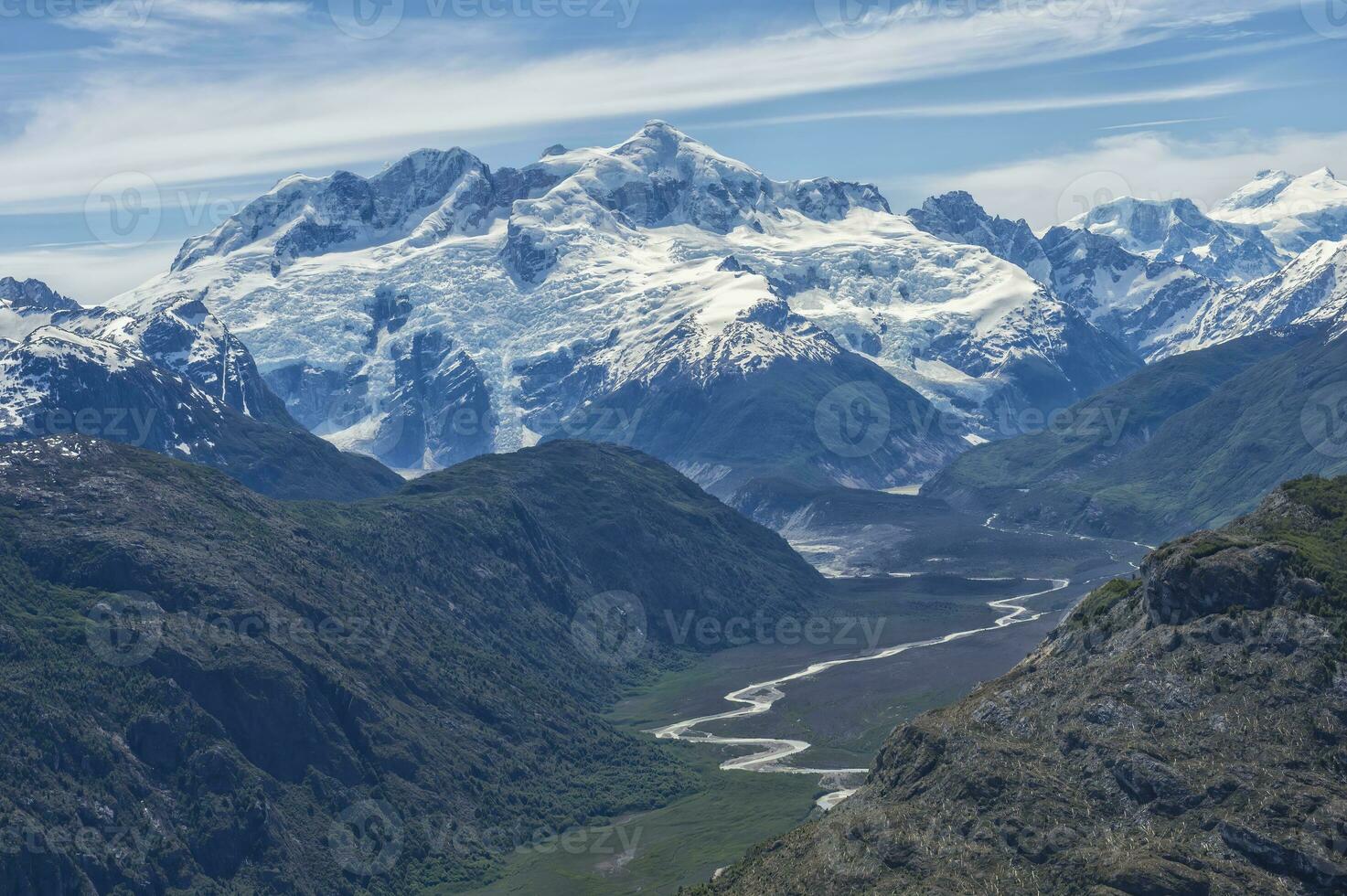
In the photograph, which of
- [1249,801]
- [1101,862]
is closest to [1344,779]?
[1249,801]

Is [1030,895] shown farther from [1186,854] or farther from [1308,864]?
[1308,864]

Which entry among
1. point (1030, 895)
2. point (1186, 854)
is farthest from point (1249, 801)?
point (1030, 895)

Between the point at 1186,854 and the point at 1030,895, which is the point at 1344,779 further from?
the point at 1030,895

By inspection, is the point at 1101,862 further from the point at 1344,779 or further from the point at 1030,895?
the point at 1344,779

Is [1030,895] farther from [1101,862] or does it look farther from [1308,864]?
[1308,864]

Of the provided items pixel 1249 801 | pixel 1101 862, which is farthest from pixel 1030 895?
pixel 1249 801
